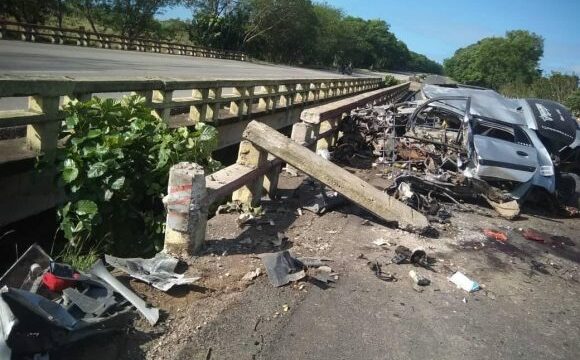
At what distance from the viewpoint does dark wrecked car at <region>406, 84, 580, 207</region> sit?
25.7 ft

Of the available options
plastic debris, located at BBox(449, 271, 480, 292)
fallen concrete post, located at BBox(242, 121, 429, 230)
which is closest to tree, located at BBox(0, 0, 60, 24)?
fallen concrete post, located at BBox(242, 121, 429, 230)

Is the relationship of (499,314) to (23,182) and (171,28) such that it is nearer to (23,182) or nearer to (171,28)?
(23,182)

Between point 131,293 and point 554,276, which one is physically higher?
point 131,293

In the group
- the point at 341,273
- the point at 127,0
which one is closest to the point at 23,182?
the point at 341,273

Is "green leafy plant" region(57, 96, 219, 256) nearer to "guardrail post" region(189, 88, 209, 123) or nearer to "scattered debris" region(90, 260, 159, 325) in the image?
"scattered debris" region(90, 260, 159, 325)

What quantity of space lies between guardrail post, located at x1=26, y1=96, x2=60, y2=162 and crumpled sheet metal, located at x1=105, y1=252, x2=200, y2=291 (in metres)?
2.22

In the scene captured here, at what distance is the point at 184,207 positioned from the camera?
4074mm

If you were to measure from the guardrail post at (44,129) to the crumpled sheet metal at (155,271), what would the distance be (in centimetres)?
222

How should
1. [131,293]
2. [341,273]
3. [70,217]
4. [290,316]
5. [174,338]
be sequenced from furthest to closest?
[70,217]
[341,273]
[290,316]
[131,293]
[174,338]

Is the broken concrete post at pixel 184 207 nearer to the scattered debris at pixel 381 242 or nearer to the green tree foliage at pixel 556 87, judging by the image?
Result: the scattered debris at pixel 381 242

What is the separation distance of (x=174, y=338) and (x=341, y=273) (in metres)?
1.77

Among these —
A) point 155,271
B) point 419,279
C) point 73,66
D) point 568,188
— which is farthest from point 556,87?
point 155,271

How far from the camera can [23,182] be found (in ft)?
17.9

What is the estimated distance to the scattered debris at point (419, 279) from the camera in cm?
451
